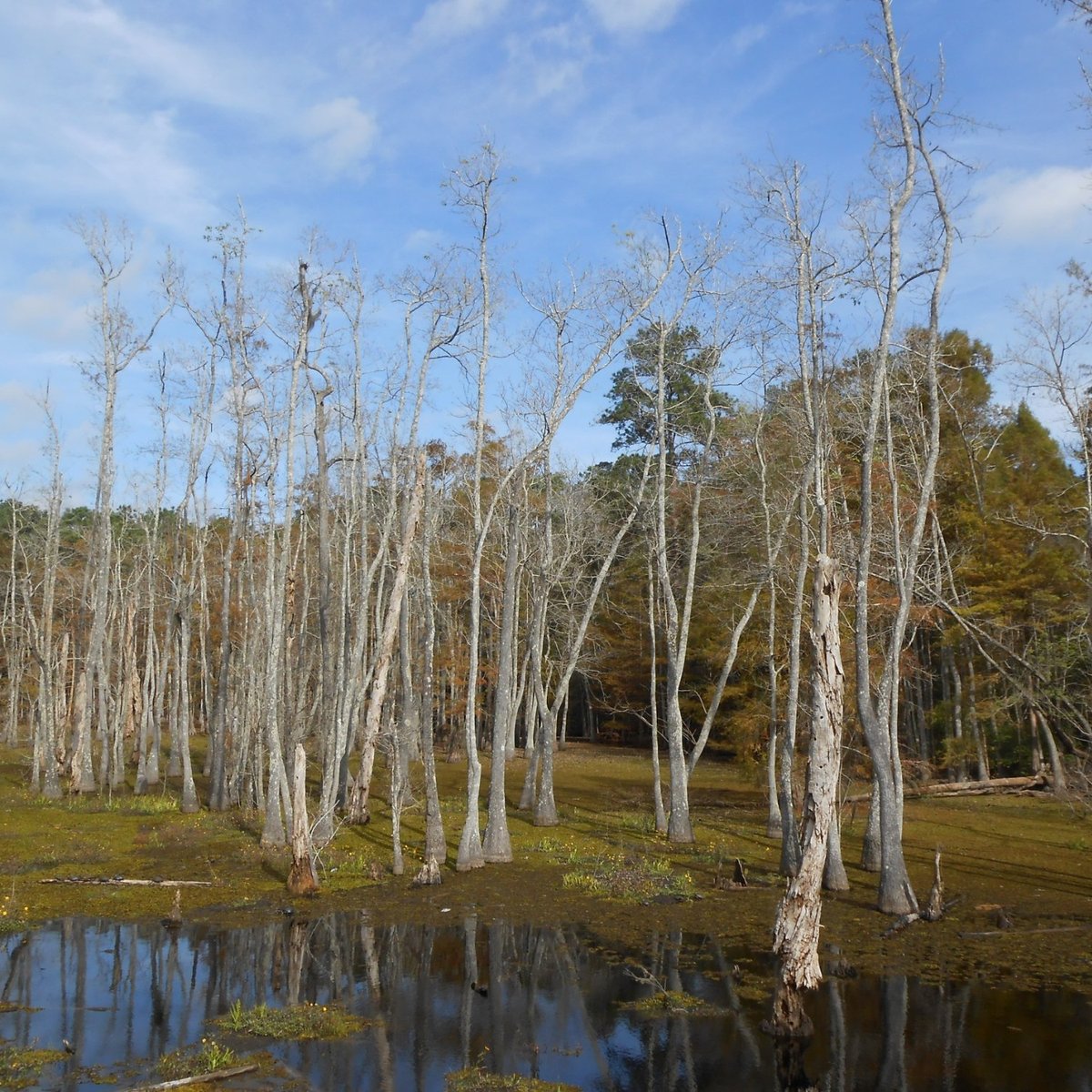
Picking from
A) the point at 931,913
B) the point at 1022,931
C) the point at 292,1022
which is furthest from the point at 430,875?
the point at 1022,931

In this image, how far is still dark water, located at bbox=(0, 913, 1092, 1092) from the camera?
9227 millimetres

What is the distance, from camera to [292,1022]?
10320 millimetres

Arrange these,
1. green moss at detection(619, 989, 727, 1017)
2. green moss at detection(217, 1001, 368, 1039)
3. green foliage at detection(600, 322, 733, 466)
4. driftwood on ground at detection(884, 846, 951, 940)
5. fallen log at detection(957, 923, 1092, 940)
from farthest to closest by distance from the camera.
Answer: green foliage at detection(600, 322, 733, 466), driftwood on ground at detection(884, 846, 951, 940), fallen log at detection(957, 923, 1092, 940), green moss at detection(619, 989, 727, 1017), green moss at detection(217, 1001, 368, 1039)

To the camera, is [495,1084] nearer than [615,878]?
Yes

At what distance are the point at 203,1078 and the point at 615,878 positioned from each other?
10193mm

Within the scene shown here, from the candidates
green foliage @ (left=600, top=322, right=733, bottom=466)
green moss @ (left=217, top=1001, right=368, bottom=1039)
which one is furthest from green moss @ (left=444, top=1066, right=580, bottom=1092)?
green foliage @ (left=600, top=322, right=733, bottom=466)

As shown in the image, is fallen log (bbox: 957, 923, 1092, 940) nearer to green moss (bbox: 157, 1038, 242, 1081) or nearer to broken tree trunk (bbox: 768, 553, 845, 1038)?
broken tree trunk (bbox: 768, 553, 845, 1038)

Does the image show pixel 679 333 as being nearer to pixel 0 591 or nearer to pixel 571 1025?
pixel 571 1025

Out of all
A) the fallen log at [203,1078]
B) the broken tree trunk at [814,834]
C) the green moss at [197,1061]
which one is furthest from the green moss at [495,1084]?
the broken tree trunk at [814,834]

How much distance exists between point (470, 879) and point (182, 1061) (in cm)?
896

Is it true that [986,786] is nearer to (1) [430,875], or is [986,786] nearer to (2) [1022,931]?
(2) [1022,931]

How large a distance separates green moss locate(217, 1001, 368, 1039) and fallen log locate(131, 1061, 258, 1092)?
3.57ft

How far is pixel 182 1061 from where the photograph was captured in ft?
30.2

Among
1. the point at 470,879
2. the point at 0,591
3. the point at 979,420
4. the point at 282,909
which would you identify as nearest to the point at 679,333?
the point at 979,420
